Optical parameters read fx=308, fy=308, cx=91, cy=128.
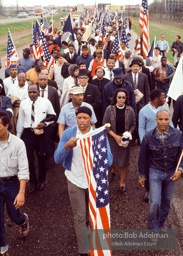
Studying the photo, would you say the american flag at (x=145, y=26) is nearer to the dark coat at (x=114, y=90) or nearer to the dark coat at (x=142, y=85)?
the dark coat at (x=142, y=85)

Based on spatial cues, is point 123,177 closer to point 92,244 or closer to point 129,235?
point 129,235

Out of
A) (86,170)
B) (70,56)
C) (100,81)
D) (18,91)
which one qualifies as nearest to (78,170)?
(86,170)

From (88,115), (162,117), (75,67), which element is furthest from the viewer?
(75,67)

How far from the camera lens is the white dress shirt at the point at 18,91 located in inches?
269

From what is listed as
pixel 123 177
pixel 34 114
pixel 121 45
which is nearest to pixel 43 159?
pixel 34 114

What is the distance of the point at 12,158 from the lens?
4.04 metres

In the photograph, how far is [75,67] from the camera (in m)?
7.59

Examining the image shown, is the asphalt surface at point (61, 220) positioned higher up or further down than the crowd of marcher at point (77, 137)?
further down

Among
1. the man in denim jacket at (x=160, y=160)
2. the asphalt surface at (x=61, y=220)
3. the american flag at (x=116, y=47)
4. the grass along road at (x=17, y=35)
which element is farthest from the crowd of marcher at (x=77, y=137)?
the grass along road at (x=17, y=35)

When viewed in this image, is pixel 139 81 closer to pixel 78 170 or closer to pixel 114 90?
pixel 114 90

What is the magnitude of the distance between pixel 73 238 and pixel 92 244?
1123 millimetres

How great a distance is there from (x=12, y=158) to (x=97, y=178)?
1.20 metres

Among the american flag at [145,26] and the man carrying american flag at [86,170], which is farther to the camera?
the american flag at [145,26]

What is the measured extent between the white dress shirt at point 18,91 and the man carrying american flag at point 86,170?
10.1 feet
